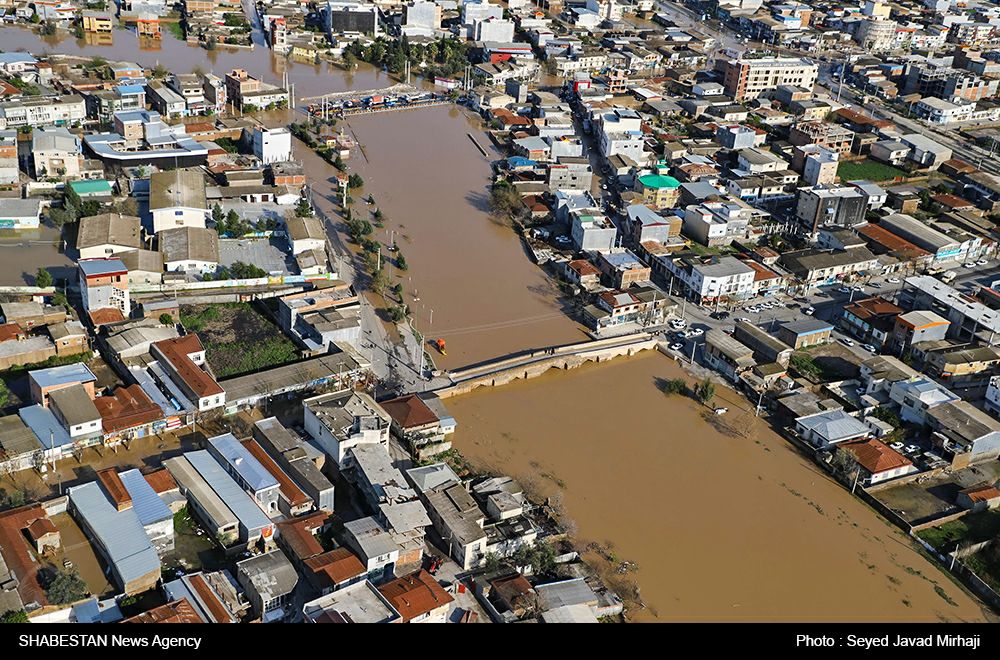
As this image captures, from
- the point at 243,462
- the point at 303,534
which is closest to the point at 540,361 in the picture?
the point at 243,462

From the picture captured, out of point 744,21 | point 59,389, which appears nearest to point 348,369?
point 59,389

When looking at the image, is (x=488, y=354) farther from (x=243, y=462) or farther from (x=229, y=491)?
(x=229, y=491)

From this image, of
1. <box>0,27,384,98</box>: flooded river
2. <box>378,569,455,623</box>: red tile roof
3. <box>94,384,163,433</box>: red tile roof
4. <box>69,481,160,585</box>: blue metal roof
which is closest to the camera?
<box>378,569,455,623</box>: red tile roof

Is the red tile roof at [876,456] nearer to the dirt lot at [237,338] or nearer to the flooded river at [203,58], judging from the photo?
the dirt lot at [237,338]

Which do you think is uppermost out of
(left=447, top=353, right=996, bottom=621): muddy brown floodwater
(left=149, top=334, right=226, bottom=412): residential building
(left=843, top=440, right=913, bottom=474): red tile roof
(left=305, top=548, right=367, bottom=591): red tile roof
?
(left=149, top=334, right=226, bottom=412): residential building

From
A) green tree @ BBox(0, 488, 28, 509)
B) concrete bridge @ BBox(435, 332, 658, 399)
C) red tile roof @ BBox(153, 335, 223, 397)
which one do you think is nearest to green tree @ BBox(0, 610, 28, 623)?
green tree @ BBox(0, 488, 28, 509)

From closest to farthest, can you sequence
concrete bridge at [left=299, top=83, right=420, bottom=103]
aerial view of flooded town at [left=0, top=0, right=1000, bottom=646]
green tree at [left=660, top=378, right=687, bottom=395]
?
aerial view of flooded town at [left=0, top=0, right=1000, bottom=646], green tree at [left=660, top=378, right=687, bottom=395], concrete bridge at [left=299, top=83, right=420, bottom=103]

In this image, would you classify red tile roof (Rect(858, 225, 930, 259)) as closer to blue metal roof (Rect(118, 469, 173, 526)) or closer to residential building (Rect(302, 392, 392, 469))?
residential building (Rect(302, 392, 392, 469))
